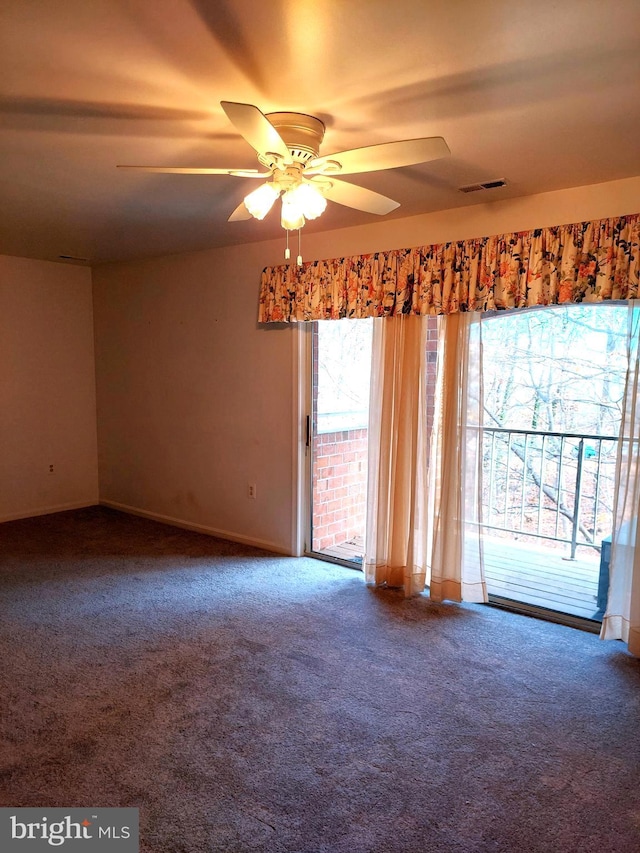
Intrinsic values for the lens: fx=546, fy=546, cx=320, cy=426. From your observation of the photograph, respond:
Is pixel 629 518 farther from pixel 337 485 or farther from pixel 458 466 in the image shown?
pixel 337 485

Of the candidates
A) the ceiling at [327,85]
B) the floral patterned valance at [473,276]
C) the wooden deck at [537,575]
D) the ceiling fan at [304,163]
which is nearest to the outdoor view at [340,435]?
the wooden deck at [537,575]

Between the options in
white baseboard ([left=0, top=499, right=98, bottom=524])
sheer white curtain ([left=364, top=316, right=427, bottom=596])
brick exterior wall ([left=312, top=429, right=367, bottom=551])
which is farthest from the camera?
white baseboard ([left=0, top=499, right=98, bottom=524])

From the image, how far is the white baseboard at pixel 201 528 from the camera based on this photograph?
4277 millimetres

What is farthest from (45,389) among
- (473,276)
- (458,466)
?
(473,276)

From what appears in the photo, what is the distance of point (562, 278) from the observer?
2818mm

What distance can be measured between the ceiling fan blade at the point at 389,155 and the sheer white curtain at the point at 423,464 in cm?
146

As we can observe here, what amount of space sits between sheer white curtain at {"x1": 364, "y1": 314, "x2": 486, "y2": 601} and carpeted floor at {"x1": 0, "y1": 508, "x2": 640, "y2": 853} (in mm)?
235

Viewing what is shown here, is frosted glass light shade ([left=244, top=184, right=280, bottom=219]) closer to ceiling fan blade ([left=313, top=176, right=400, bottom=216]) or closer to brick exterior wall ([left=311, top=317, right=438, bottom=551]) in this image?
ceiling fan blade ([left=313, top=176, right=400, bottom=216])

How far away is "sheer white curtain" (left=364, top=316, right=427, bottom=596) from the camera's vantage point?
339 centimetres

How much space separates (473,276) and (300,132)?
1446mm

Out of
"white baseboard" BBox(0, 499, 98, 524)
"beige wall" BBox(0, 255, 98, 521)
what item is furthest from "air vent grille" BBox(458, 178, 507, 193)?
"white baseboard" BBox(0, 499, 98, 524)

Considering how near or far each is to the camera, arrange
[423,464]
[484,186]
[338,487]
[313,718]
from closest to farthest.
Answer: [313,718] → [484,186] → [423,464] → [338,487]

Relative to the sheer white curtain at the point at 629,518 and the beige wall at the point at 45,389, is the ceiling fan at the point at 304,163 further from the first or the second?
the beige wall at the point at 45,389

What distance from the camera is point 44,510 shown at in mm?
5281
